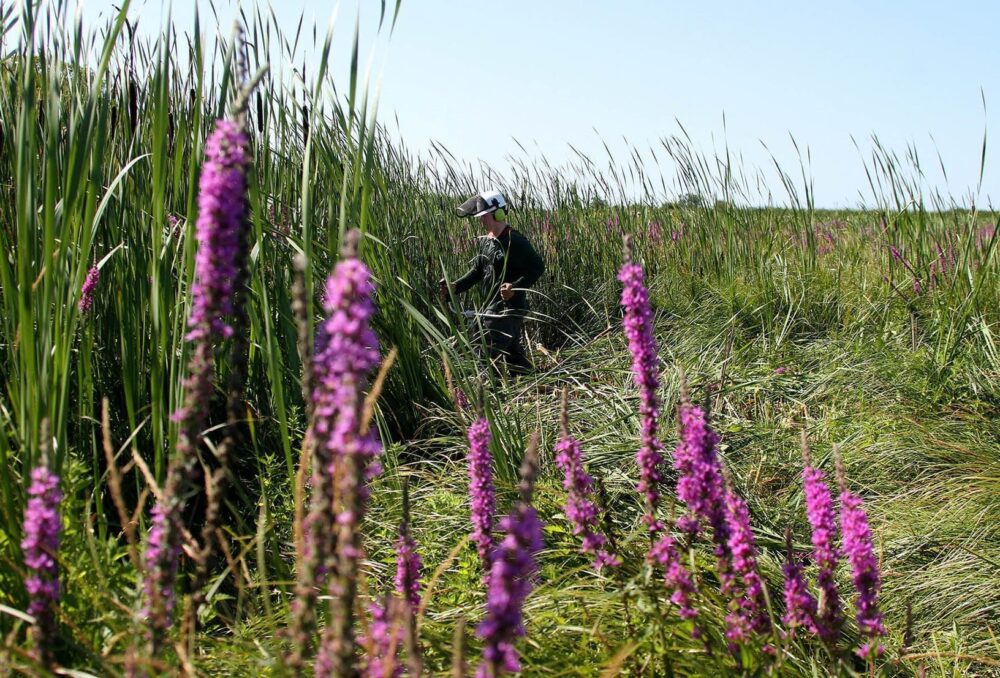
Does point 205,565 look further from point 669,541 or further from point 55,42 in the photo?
point 55,42

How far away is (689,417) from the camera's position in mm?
1732

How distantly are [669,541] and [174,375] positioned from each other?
1.13m

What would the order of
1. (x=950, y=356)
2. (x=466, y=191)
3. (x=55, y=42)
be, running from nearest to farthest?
(x=55, y=42) → (x=950, y=356) → (x=466, y=191)

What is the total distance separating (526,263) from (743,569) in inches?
171

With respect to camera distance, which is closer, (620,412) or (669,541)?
(669,541)

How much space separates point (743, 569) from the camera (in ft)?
5.86

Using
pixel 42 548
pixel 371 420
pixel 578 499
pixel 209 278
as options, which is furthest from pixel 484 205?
pixel 209 278

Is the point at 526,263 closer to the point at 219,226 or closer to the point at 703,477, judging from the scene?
the point at 703,477

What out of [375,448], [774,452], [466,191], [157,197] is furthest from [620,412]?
[466,191]

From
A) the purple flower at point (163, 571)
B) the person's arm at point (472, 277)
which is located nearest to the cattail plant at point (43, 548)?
the purple flower at point (163, 571)

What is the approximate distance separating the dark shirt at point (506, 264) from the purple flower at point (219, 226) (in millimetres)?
4707

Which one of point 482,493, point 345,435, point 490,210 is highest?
point 490,210

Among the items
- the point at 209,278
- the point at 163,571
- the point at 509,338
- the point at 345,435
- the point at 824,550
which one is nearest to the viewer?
the point at 345,435

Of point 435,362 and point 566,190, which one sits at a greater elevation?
point 566,190
